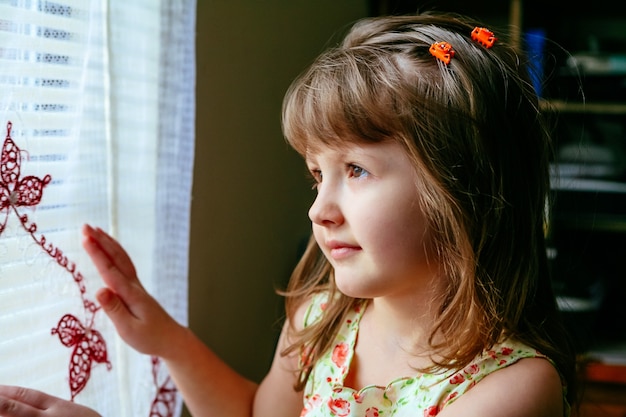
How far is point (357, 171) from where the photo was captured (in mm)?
869

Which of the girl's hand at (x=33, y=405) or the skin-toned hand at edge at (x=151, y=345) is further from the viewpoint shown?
the skin-toned hand at edge at (x=151, y=345)

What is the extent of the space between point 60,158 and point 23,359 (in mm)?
235

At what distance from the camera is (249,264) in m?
1.45

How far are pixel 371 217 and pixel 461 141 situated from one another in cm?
14

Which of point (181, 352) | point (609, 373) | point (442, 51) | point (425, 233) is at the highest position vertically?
point (442, 51)

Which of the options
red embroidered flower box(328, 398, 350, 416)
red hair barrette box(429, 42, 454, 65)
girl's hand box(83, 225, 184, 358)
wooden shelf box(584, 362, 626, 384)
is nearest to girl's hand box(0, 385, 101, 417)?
girl's hand box(83, 225, 184, 358)

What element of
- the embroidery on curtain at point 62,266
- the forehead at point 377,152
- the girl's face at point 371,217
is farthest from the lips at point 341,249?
the embroidery on curtain at point 62,266

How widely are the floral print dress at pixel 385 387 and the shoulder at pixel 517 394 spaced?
0.01 metres

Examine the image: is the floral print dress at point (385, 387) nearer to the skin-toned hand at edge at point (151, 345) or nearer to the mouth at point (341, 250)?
the skin-toned hand at edge at point (151, 345)

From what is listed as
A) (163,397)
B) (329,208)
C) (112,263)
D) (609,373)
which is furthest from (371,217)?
(609,373)

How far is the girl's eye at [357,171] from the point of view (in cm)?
86

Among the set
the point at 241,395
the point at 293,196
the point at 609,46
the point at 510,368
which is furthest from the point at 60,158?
the point at 609,46

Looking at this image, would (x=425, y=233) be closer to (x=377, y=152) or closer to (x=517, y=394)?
(x=377, y=152)

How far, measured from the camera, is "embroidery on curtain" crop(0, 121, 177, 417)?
78 centimetres
